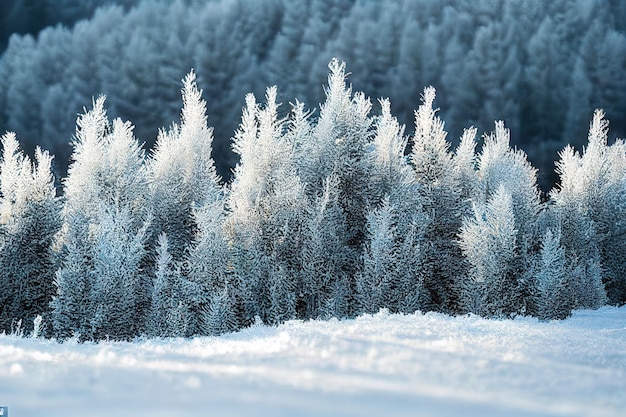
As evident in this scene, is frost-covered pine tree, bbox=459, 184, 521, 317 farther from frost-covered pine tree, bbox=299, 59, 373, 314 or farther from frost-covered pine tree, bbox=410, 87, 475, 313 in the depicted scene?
frost-covered pine tree, bbox=299, 59, 373, 314

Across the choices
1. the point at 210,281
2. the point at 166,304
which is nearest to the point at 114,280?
the point at 166,304

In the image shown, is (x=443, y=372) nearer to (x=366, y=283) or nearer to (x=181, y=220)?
(x=366, y=283)

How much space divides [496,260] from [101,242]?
1284 centimetres

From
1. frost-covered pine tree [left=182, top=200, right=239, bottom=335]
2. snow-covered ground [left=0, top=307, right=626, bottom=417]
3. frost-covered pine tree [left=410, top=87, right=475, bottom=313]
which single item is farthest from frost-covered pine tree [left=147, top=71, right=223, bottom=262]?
snow-covered ground [left=0, top=307, right=626, bottom=417]

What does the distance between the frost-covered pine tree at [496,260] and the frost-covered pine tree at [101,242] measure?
11.1 metres

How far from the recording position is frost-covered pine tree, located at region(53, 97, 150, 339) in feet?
58.8

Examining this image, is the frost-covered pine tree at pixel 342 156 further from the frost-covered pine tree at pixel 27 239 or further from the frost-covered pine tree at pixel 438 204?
the frost-covered pine tree at pixel 27 239

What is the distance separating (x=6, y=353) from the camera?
25.9 ft

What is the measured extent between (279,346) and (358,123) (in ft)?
57.0

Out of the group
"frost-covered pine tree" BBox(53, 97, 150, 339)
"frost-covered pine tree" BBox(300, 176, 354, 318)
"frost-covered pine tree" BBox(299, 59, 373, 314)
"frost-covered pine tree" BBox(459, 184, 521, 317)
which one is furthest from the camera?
"frost-covered pine tree" BBox(299, 59, 373, 314)

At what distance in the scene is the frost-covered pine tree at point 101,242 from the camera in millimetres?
17922

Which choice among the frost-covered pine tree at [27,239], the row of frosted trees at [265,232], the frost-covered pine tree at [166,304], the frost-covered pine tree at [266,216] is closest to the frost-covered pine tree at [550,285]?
the row of frosted trees at [265,232]

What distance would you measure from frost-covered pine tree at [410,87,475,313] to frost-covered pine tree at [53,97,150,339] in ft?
34.4

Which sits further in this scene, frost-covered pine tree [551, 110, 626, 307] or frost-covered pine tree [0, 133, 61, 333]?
frost-covered pine tree [551, 110, 626, 307]
